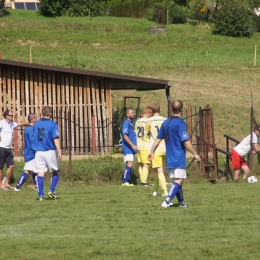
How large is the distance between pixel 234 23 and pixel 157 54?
15672 millimetres

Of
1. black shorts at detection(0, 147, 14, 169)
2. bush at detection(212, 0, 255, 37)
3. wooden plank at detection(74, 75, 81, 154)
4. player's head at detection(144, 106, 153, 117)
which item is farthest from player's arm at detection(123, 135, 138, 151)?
bush at detection(212, 0, 255, 37)

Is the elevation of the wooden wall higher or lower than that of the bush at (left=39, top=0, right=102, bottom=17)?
lower

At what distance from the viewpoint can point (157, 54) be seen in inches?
2245

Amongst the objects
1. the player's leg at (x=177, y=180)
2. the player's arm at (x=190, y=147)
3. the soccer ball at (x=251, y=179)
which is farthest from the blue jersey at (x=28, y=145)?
the soccer ball at (x=251, y=179)

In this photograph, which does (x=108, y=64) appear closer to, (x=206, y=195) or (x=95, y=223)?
(x=206, y=195)

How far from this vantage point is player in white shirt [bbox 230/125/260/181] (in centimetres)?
2055

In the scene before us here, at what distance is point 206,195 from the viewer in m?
16.3

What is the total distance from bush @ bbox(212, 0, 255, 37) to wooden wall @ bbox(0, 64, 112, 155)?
43598mm

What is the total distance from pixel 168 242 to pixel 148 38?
5595 centimetres

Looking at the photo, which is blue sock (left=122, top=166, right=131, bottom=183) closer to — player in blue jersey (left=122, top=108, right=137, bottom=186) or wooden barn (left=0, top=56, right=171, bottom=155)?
player in blue jersey (left=122, top=108, right=137, bottom=186)

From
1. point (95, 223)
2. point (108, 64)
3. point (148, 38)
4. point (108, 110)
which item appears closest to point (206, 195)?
point (95, 223)

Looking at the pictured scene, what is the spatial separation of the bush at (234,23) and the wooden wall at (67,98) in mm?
43598

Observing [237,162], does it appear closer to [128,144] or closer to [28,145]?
[128,144]

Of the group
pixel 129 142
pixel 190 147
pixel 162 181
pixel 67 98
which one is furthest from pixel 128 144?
pixel 67 98
